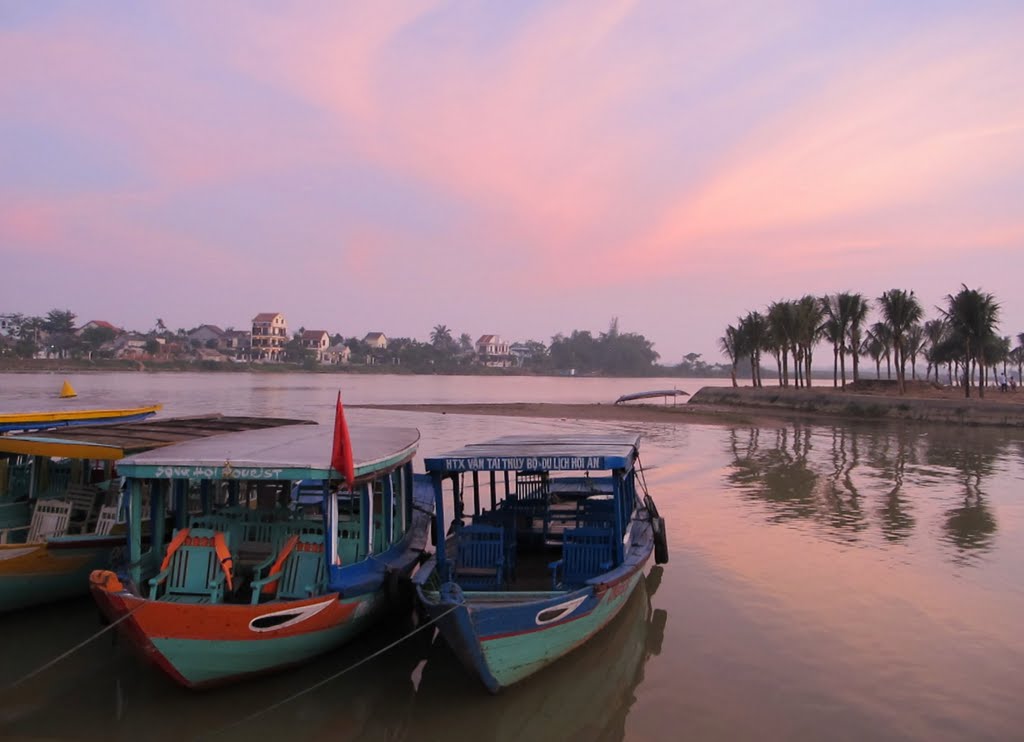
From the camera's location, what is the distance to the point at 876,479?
2033cm

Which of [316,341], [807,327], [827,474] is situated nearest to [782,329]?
[807,327]

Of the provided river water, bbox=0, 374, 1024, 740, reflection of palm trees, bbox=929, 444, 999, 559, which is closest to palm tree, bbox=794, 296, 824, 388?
reflection of palm trees, bbox=929, 444, 999, 559

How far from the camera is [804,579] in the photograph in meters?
11.0

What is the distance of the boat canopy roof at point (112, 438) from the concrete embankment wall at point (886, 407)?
119 ft

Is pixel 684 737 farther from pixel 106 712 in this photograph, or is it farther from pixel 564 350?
pixel 564 350

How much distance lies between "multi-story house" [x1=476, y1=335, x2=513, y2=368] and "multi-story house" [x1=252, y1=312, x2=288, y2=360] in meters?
47.6

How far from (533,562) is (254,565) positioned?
3726 mm

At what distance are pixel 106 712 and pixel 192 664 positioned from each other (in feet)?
3.13

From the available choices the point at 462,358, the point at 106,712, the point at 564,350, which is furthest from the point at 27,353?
the point at 106,712

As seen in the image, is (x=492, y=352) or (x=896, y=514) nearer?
(x=896, y=514)

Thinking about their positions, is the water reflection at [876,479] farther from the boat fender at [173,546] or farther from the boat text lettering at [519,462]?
the boat fender at [173,546]

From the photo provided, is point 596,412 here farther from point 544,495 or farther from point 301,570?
point 301,570

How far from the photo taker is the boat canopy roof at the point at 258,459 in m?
7.27

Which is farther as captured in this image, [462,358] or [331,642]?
[462,358]
